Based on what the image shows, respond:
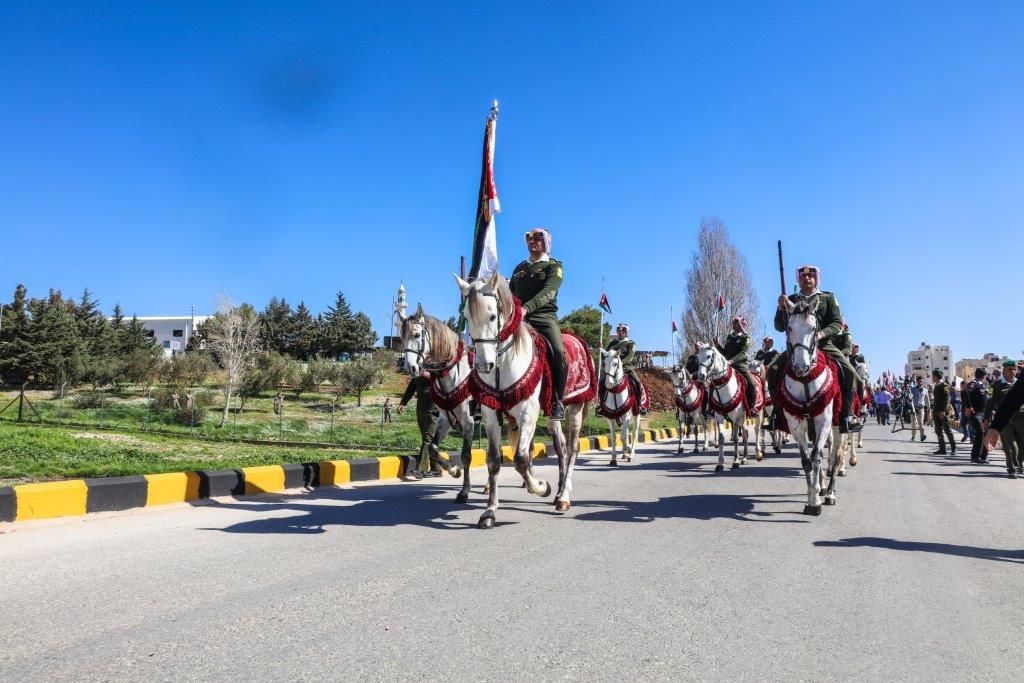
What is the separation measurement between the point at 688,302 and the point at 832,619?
5395 cm

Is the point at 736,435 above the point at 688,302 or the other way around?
the other way around

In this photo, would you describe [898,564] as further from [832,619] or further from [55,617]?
[55,617]

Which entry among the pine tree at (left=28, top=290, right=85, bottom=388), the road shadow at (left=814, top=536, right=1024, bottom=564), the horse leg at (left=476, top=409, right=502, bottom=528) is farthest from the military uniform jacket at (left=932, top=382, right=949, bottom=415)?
the pine tree at (left=28, top=290, right=85, bottom=388)

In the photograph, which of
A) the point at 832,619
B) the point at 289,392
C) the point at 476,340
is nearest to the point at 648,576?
the point at 832,619

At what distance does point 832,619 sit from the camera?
3.72 m

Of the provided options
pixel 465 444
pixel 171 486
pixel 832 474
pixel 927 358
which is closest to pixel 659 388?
pixel 832 474

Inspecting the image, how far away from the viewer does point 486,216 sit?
15398 millimetres

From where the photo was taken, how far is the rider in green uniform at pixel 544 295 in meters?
7.31

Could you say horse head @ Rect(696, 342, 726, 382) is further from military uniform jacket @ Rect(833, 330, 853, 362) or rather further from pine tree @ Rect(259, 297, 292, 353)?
pine tree @ Rect(259, 297, 292, 353)

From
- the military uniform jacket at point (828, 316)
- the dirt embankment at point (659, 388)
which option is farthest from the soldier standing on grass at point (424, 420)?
the dirt embankment at point (659, 388)

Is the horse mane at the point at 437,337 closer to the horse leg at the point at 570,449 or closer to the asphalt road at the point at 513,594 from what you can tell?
the horse leg at the point at 570,449

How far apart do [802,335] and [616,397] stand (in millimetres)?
6952

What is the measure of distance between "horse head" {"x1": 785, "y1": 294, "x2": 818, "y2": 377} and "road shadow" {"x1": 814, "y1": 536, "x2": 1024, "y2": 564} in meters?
2.03

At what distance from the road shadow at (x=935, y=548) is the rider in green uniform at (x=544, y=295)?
2.92 metres
